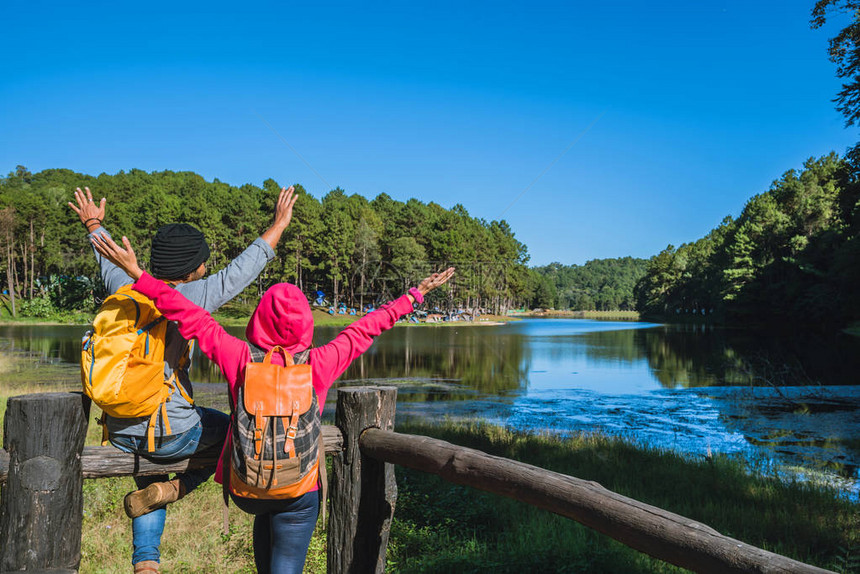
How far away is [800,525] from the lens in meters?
6.47

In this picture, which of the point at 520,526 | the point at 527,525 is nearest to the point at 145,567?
the point at 520,526

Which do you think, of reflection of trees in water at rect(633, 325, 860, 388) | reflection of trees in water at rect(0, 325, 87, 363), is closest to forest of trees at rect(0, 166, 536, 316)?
reflection of trees in water at rect(0, 325, 87, 363)

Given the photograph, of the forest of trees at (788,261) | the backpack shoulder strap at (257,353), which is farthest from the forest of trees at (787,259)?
the backpack shoulder strap at (257,353)

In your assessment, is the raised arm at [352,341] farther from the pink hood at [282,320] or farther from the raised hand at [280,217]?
the raised hand at [280,217]

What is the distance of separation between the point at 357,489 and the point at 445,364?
26.7m

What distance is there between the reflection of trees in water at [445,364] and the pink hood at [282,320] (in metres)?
19.3

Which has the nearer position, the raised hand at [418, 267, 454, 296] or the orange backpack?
the orange backpack

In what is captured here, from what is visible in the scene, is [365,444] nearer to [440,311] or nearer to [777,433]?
[777,433]

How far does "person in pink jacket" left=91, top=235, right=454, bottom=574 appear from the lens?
8.82ft

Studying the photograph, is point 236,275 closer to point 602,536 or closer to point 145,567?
point 145,567

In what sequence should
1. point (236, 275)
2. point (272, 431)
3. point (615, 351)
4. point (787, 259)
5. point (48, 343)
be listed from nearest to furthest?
point (272, 431) < point (236, 275) < point (48, 343) < point (615, 351) < point (787, 259)

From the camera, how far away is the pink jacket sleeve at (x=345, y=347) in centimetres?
283

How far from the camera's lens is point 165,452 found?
2.96m

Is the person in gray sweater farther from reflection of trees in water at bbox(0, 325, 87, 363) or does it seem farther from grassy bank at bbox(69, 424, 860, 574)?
reflection of trees in water at bbox(0, 325, 87, 363)
